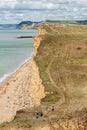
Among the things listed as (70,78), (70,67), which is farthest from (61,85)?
(70,67)

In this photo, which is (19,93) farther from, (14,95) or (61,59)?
(61,59)

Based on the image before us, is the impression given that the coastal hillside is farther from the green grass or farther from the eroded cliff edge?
the eroded cliff edge

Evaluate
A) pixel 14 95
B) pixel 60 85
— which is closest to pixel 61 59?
pixel 14 95

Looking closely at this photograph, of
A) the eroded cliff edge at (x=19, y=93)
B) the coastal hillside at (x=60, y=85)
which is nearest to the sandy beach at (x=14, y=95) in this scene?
the eroded cliff edge at (x=19, y=93)

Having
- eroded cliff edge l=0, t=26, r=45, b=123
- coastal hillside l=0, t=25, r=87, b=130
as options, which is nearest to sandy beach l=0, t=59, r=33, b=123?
eroded cliff edge l=0, t=26, r=45, b=123

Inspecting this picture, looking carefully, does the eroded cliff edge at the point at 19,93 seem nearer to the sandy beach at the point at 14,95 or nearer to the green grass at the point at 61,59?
the sandy beach at the point at 14,95

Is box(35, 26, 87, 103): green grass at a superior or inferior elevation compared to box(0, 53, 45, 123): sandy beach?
superior
